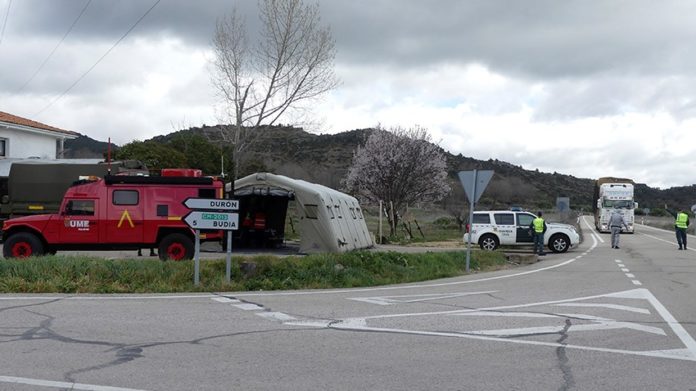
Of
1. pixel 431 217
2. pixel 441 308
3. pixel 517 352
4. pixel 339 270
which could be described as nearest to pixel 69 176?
A: pixel 339 270

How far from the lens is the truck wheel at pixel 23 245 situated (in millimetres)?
17625

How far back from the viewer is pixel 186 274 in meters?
14.0

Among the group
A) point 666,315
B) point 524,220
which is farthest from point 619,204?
point 666,315

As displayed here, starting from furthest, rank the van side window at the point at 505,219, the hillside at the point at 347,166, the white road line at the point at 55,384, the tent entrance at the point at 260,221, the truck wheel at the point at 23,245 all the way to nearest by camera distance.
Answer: the hillside at the point at 347,166 → the van side window at the point at 505,219 → the tent entrance at the point at 260,221 → the truck wheel at the point at 23,245 → the white road line at the point at 55,384

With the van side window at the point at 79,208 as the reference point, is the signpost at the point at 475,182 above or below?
above

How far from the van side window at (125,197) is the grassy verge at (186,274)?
11.5 ft

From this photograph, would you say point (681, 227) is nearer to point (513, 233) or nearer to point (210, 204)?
point (513, 233)

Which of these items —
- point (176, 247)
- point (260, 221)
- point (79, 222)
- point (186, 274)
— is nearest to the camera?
point (186, 274)

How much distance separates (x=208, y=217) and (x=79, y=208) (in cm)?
606

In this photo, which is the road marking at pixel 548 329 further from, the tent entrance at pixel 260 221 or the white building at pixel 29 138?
the white building at pixel 29 138

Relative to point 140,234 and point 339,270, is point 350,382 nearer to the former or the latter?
point 339,270

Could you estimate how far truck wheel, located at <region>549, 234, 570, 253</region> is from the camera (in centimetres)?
2831

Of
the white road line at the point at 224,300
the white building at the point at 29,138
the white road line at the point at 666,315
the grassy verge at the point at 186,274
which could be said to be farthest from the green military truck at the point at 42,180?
the white road line at the point at 666,315

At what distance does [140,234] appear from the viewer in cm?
1836
